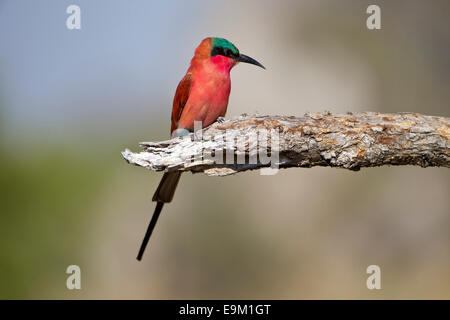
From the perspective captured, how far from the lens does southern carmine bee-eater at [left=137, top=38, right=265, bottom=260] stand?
2.78m

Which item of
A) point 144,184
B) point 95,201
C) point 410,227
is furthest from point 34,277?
point 410,227

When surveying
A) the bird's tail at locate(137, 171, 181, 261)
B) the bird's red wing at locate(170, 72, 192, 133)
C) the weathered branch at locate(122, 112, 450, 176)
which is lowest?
the bird's tail at locate(137, 171, 181, 261)

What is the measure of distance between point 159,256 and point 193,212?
2.17ft

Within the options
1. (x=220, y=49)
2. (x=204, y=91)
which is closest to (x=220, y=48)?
(x=220, y=49)

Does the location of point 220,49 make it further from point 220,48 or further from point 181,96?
point 181,96

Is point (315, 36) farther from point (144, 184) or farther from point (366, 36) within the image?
point (144, 184)

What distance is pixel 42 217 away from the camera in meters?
5.29

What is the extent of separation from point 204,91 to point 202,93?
0.06 ft

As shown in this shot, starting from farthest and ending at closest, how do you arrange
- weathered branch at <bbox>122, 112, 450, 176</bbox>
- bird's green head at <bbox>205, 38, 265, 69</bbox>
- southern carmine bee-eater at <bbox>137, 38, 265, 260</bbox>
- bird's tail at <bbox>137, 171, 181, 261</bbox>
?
bird's green head at <bbox>205, 38, 265, 69</bbox> → southern carmine bee-eater at <bbox>137, 38, 265, 260</bbox> → bird's tail at <bbox>137, 171, 181, 261</bbox> → weathered branch at <bbox>122, 112, 450, 176</bbox>

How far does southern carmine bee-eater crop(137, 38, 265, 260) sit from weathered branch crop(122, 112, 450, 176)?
537 millimetres

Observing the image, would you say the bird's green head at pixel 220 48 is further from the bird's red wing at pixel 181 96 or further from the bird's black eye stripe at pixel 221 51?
the bird's red wing at pixel 181 96

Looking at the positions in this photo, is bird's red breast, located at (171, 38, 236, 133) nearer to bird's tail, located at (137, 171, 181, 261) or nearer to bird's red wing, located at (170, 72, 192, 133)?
bird's red wing, located at (170, 72, 192, 133)

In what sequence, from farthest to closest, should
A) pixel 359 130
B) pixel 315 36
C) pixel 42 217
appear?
pixel 315 36, pixel 42 217, pixel 359 130

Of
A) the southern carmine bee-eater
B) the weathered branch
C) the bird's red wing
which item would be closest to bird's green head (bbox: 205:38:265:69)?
the southern carmine bee-eater
